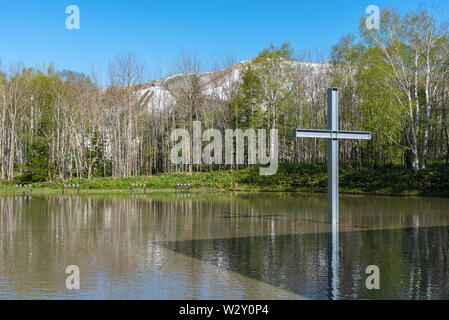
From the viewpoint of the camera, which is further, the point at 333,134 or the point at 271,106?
the point at 271,106

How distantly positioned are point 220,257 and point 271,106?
38139 mm

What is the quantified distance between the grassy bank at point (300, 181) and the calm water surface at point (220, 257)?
14.5m

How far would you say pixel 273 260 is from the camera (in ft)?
30.8

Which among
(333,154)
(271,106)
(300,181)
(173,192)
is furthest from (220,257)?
(271,106)

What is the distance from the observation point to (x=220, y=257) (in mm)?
9828

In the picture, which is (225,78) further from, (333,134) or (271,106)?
(333,134)

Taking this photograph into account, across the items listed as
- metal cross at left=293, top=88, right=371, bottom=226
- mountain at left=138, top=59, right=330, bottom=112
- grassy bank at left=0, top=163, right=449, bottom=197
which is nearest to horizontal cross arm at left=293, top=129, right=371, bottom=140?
metal cross at left=293, top=88, right=371, bottom=226

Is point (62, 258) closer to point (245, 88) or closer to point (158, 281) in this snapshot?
point (158, 281)

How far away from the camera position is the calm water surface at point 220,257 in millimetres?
7051

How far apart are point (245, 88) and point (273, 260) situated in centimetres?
4264

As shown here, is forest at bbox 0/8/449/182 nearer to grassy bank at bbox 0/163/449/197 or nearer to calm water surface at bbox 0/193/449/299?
grassy bank at bbox 0/163/449/197

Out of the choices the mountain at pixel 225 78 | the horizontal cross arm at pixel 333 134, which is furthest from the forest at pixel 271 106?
the horizontal cross arm at pixel 333 134

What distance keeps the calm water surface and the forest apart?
1913 cm

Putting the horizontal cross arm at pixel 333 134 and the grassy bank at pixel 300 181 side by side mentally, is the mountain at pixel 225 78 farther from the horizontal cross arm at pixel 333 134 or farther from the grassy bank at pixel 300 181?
the horizontal cross arm at pixel 333 134
